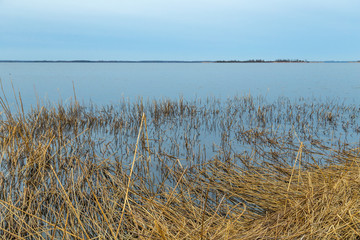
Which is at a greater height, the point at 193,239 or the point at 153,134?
the point at 193,239

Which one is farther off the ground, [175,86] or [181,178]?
[181,178]

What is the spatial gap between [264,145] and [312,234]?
4678mm

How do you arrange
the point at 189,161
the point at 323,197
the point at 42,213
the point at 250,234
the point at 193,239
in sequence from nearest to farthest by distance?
the point at 193,239, the point at 250,234, the point at 323,197, the point at 42,213, the point at 189,161

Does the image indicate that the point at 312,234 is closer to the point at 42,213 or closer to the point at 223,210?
the point at 223,210

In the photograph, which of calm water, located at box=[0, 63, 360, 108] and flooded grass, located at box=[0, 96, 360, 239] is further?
calm water, located at box=[0, 63, 360, 108]

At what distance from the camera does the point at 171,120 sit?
10273 mm

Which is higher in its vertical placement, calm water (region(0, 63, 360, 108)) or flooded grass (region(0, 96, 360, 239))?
flooded grass (region(0, 96, 360, 239))

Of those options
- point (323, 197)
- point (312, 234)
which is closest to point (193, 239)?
point (312, 234)

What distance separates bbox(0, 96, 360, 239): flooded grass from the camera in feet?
9.56

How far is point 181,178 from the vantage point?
4336 mm

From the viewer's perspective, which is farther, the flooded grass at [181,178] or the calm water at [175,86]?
the calm water at [175,86]

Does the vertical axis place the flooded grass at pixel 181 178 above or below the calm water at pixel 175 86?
above

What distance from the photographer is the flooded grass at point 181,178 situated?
2.91 m

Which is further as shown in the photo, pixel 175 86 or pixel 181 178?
pixel 175 86
